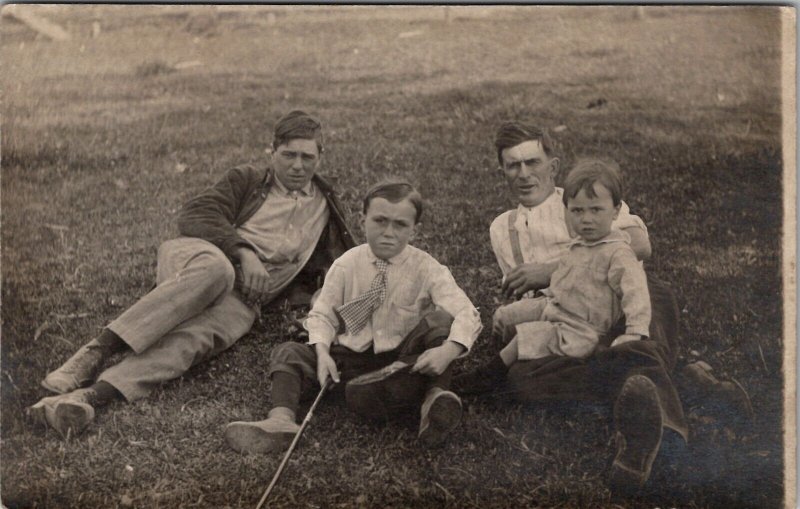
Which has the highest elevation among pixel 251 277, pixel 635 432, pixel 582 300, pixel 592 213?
pixel 592 213

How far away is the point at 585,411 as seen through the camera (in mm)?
6566

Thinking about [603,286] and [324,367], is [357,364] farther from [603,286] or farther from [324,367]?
[603,286]

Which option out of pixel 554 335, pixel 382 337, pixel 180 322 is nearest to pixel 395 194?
pixel 382 337

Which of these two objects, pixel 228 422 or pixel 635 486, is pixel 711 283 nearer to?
pixel 635 486

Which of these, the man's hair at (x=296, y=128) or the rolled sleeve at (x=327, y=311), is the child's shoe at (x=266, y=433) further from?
the man's hair at (x=296, y=128)

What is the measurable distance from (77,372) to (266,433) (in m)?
1.21

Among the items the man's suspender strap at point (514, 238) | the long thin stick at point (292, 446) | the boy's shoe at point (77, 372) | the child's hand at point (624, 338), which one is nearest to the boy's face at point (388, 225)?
the man's suspender strap at point (514, 238)

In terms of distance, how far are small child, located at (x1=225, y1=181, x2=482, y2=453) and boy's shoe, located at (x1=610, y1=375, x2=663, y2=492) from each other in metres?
0.94

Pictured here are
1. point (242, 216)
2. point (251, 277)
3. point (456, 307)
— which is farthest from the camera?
point (242, 216)

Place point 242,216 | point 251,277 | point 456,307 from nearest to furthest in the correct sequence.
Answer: point 456,307 < point 251,277 < point 242,216

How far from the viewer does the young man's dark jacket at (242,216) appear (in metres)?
6.82

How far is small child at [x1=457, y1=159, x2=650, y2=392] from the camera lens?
6.52m

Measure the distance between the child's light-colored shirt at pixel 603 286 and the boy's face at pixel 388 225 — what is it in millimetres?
911

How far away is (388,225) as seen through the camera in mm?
6668
